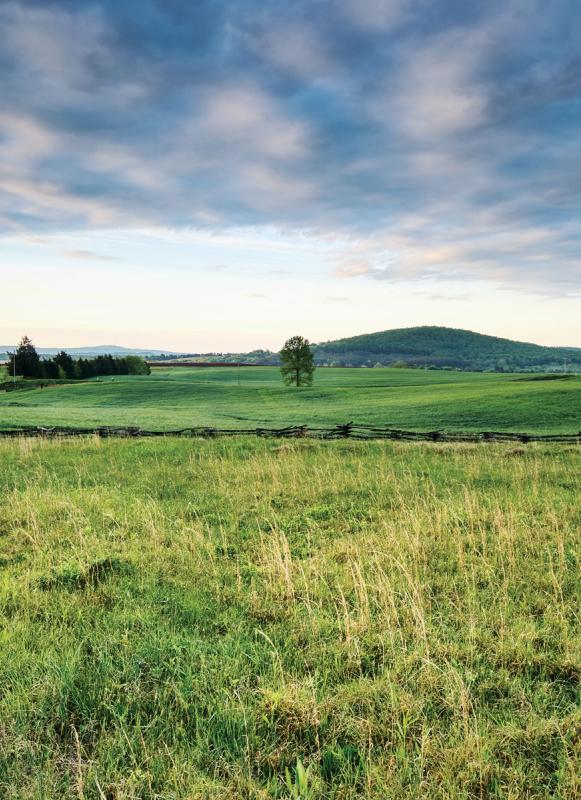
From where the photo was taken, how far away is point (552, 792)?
11.3 ft

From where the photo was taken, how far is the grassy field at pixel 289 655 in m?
3.57

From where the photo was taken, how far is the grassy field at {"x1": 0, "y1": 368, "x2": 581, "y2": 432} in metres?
39.2

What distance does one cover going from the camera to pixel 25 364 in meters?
116

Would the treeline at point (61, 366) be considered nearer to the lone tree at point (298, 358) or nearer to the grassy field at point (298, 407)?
the grassy field at point (298, 407)

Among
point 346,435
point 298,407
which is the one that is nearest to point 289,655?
point 346,435

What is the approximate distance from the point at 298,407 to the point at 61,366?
85.8 meters

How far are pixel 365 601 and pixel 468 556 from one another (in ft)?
7.98

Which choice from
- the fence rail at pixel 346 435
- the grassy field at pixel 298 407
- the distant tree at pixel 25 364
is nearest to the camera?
the fence rail at pixel 346 435

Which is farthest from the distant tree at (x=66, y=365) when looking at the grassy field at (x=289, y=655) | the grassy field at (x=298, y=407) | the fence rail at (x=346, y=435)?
the grassy field at (x=289, y=655)

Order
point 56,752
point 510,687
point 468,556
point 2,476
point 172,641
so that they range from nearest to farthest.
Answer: point 56,752
point 510,687
point 172,641
point 468,556
point 2,476

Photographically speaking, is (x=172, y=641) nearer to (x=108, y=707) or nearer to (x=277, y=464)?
(x=108, y=707)

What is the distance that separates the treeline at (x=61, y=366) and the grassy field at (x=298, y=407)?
133 feet

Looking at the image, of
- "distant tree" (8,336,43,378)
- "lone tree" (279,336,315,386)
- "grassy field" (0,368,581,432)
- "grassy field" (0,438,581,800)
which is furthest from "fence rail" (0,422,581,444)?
"distant tree" (8,336,43,378)

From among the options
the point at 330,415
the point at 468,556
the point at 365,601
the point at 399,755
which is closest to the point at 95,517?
the point at 365,601
